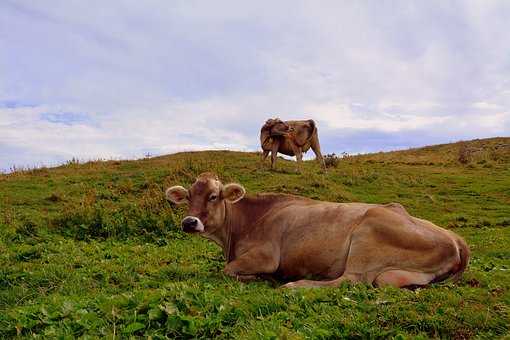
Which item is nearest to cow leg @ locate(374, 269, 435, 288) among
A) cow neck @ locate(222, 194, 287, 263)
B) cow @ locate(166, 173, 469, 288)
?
cow @ locate(166, 173, 469, 288)

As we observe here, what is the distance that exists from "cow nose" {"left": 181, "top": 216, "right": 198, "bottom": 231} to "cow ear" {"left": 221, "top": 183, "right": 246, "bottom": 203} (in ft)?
3.54

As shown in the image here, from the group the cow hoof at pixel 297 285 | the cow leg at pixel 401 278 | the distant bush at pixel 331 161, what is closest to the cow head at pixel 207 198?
the cow hoof at pixel 297 285

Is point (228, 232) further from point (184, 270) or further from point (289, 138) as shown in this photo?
point (289, 138)

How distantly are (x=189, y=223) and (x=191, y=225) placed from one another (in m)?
0.05

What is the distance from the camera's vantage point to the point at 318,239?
888 cm

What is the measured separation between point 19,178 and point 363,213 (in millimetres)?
20384

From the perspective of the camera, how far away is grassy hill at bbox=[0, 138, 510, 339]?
5.97 m

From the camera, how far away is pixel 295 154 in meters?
28.3

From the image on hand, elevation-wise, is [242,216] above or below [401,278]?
above

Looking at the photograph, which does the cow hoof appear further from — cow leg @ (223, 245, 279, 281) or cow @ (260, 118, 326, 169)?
cow @ (260, 118, 326, 169)

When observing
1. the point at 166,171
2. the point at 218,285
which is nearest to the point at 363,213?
the point at 218,285

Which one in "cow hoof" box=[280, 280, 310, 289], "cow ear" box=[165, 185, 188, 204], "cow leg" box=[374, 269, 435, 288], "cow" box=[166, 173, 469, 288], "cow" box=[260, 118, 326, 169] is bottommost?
"cow hoof" box=[280, 280, 310, 289]

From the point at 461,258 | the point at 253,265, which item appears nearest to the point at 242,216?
the point at 253,265

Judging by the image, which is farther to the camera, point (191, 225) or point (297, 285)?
point (191, 225)
